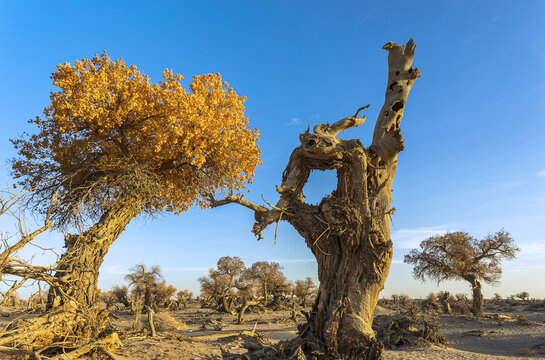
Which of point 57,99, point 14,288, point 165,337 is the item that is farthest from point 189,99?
point 165,337

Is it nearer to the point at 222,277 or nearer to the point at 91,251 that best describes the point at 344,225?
the point at 91,251

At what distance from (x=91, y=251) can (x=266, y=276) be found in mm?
26346

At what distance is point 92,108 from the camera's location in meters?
12.1

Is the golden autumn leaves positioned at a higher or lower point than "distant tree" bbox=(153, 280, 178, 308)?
higher

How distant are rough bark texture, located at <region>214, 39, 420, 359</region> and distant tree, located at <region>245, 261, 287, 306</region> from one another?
2728 centimetres

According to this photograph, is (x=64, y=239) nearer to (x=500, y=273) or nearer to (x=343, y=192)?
(x=343, y=192)

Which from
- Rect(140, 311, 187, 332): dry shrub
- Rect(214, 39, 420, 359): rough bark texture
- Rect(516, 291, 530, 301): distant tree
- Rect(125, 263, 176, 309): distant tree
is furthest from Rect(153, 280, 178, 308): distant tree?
Rect(516, 291, 530, 301): distant tree

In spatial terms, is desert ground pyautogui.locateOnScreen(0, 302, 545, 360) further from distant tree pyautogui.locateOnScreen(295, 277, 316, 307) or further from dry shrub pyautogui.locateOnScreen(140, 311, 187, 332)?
distant tree pyautogui.locateOnScreen(295, 277, 316, 307)

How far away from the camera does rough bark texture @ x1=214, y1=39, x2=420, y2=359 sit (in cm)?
902

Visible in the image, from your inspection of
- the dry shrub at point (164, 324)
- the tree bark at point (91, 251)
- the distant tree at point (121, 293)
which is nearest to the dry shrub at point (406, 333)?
the dry shrub at point (164, 324)

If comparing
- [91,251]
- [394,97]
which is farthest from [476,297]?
[91,251]

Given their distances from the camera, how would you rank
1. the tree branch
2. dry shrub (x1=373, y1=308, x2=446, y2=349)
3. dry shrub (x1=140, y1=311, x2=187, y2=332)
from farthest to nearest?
dry shrub (x1=140, y1=311, x2=187, y2=332) → dry shrub (x1=373, y1=308, x2=446, y2=349) → the tree branch

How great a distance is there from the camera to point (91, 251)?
12.1 meters

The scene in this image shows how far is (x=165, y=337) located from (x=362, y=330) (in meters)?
9.01
